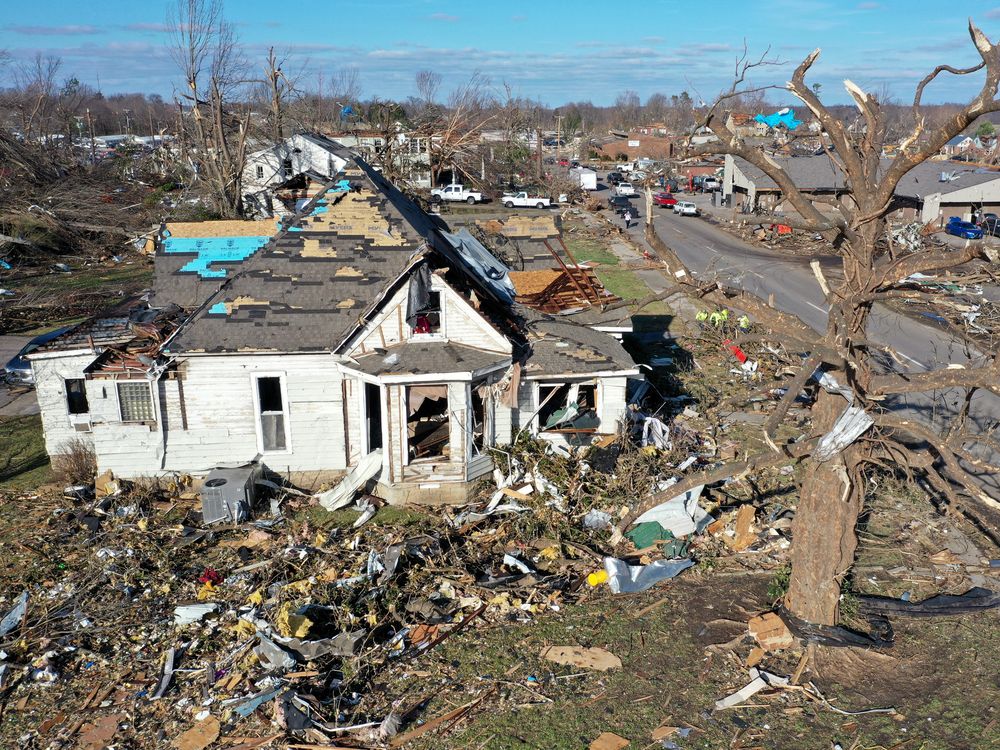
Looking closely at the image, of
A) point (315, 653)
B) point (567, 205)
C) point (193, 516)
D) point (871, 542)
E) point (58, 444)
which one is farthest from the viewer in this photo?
point (567, 205)

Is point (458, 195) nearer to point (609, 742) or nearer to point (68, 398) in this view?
point (68, 398)

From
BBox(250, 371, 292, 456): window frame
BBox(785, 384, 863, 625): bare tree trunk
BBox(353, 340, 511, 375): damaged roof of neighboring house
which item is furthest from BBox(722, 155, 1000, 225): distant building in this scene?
BBox(785, 384, 863, 625): bare tree trunk

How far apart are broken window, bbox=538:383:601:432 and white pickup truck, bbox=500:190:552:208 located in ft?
140

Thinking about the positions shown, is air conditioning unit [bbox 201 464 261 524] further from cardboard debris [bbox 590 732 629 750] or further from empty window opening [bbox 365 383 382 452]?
cardboard debris [bbox 590 732 629 750]

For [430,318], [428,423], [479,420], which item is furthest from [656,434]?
[430,318]

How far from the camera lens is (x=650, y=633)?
34.0 feet

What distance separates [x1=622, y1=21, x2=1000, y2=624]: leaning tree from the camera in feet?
25.7

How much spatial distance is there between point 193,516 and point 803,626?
10139 mm

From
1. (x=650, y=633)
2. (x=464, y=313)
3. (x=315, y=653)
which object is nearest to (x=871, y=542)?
(x=650, y=633)

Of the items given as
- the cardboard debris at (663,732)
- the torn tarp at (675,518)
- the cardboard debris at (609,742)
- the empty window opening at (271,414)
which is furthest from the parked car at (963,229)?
the cardboard debris at (609,742)

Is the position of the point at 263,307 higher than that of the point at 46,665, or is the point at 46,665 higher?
the point at 263,307

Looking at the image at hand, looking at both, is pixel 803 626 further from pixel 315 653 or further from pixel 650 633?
pixel 315 653

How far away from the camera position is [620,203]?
189 ft

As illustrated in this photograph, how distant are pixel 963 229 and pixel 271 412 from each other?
119 ft
